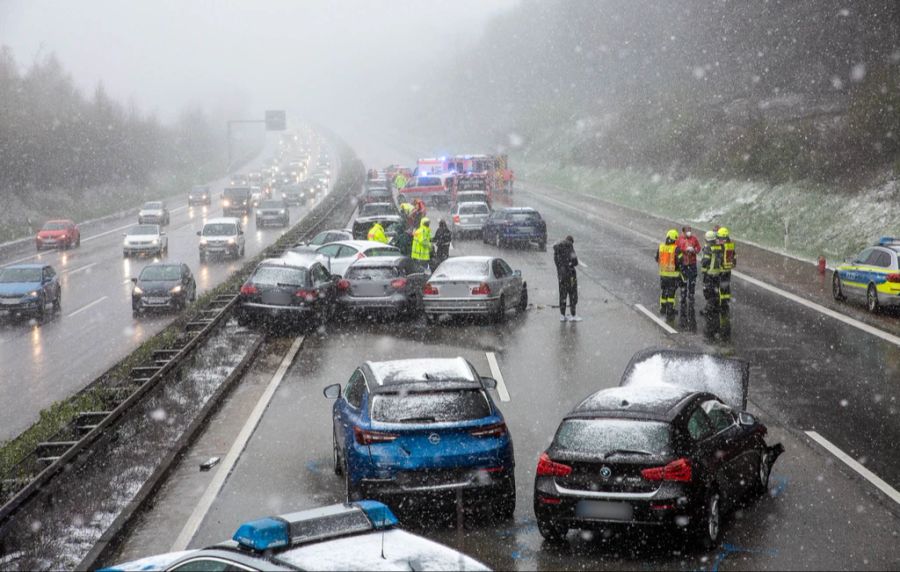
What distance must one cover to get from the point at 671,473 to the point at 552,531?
3.96 feet

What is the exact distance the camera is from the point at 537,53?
150250 mm

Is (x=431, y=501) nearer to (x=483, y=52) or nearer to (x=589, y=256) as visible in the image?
(x=589, y=256)

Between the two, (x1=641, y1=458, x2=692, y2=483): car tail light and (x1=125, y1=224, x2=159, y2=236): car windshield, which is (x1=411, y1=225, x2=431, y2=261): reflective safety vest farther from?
(x1=125, y1=224, x2=159, y2=236): car windshield

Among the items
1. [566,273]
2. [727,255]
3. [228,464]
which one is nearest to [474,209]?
[566,273]

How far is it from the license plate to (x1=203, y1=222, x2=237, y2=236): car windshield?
3613 centimetres

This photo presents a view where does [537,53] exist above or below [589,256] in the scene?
above

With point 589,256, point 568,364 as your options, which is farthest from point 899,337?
point 589,256

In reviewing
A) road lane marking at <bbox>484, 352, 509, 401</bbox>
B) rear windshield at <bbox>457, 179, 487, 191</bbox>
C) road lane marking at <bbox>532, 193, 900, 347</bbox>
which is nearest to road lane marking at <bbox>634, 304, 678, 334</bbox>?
road lane marking at <bbox>532, 193, 900, 347</bbox>

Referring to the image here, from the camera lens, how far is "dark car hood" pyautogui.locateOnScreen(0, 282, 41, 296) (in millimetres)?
29281

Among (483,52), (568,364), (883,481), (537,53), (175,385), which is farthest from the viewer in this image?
(483,52)

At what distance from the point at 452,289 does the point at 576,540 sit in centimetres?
1381

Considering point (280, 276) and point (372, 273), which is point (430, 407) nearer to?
point (280, 276)

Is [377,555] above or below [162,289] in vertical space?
above

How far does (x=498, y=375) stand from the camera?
18.4m
